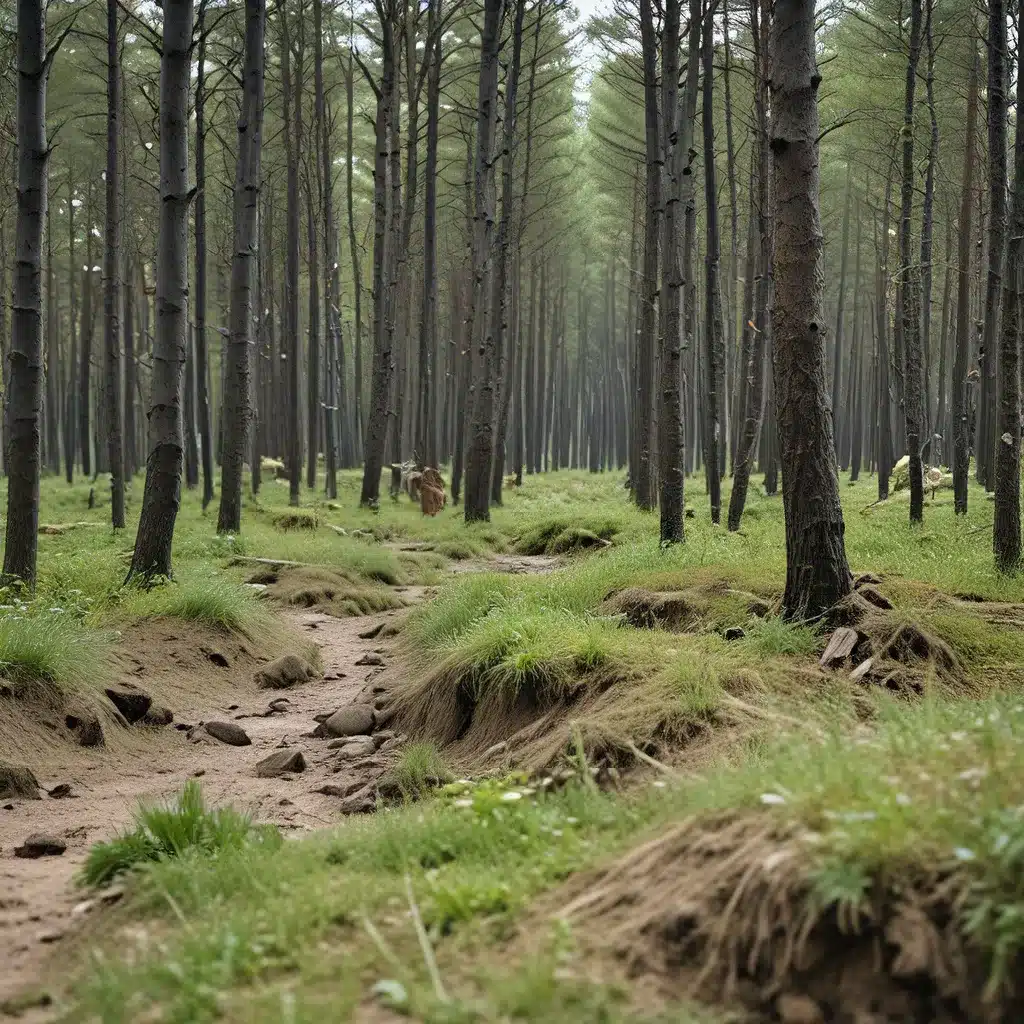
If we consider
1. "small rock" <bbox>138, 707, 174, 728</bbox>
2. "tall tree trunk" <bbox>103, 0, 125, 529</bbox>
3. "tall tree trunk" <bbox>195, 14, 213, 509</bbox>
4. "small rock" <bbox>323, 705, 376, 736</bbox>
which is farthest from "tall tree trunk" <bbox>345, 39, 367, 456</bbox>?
"small rock" <bbox>323, 705, 376, 736</bbox>

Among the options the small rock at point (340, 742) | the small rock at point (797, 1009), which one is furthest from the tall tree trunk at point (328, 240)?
the small rock at point (797, 1009)

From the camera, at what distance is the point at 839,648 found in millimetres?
5414

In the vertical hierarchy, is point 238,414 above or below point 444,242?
below

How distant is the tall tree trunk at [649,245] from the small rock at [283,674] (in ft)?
23.7

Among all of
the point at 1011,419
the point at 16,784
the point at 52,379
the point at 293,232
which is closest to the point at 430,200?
the point at 293,232

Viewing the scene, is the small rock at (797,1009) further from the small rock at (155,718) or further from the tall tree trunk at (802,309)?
the small rock at (155,718)

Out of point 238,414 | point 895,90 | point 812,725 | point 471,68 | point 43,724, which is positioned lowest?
point 43,724

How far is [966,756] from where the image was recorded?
278 centimetres

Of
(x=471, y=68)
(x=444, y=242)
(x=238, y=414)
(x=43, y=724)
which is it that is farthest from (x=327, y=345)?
(x=43, y=724)

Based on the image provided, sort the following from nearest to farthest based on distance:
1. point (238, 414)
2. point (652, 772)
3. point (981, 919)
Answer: point (981, 919)
point (652, 772)
point (238, 414)

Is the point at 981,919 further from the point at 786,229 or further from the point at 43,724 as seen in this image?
the point at 43,724

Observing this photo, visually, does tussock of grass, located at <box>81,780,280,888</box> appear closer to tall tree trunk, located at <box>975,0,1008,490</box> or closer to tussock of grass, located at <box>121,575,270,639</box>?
tussock of grass, located at <box>121,575,270,639</box>

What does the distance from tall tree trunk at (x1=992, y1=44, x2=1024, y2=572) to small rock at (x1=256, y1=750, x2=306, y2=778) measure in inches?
217

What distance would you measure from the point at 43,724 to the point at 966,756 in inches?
188
